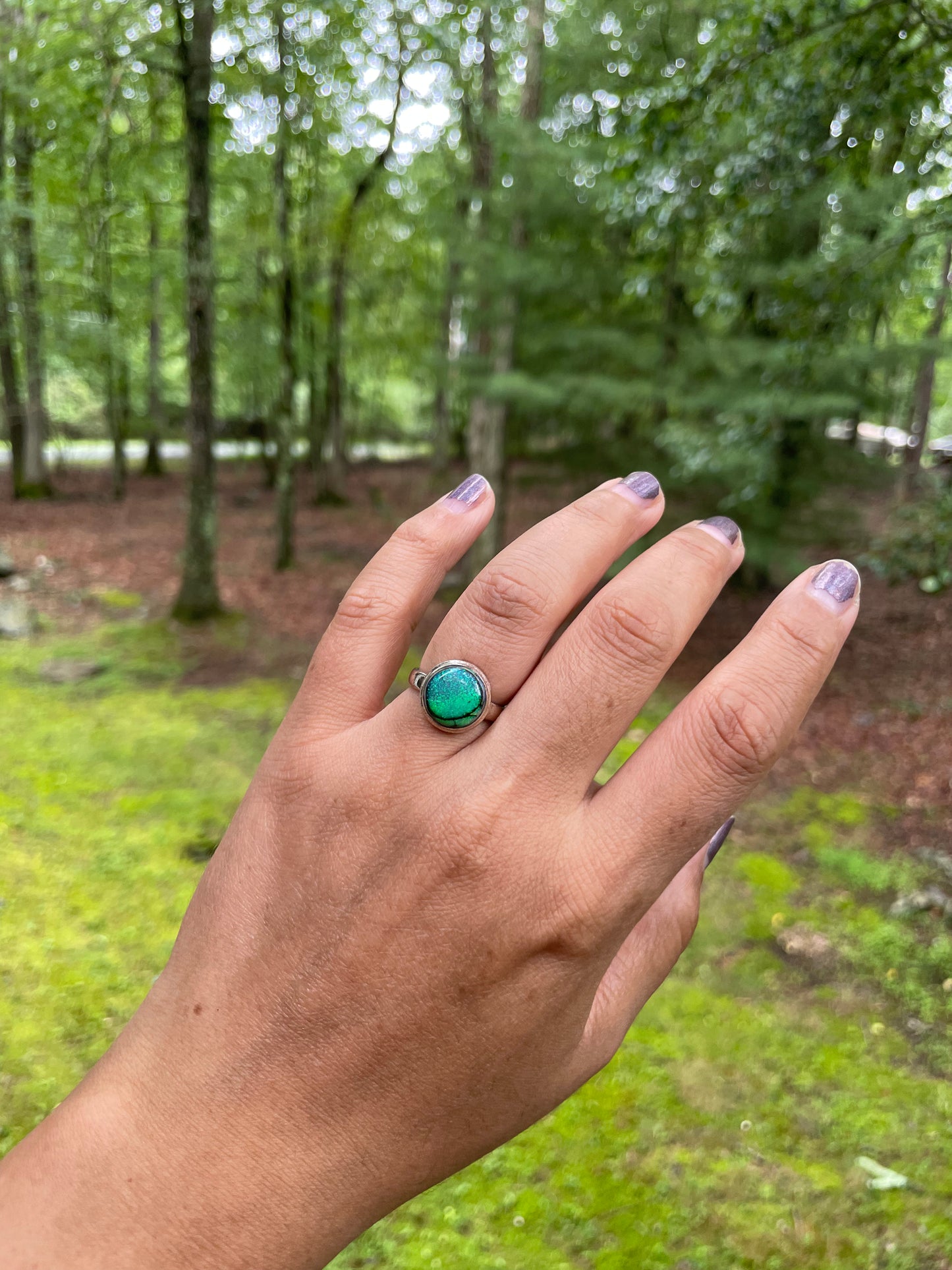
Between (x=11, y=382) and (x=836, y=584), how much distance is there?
18.2 meters

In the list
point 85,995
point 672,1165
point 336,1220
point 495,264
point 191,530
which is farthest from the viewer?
point 191,530

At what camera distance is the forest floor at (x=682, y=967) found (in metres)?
2.70

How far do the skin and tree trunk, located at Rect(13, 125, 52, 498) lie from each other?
9870 mm

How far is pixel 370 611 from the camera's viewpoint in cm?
130

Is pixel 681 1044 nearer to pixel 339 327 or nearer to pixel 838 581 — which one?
pixel 838 581

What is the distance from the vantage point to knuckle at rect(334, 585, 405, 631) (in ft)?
4.25

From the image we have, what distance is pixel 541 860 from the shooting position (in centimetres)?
113

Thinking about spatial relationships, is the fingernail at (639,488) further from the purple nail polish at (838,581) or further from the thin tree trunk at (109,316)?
the thin tree trunk at (109,316)

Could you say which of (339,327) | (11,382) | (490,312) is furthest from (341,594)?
(11,382)

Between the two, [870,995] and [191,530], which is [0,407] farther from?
[870,995]

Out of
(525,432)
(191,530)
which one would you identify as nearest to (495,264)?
(191,530)

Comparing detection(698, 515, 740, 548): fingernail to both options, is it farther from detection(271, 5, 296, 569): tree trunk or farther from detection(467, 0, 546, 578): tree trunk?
detection(271, 5, 296, 569): tree trunk

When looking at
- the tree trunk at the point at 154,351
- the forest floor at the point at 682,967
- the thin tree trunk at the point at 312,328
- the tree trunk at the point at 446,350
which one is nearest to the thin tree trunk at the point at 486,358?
the tree trunk at the point at 446,350

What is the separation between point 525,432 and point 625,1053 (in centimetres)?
1221
